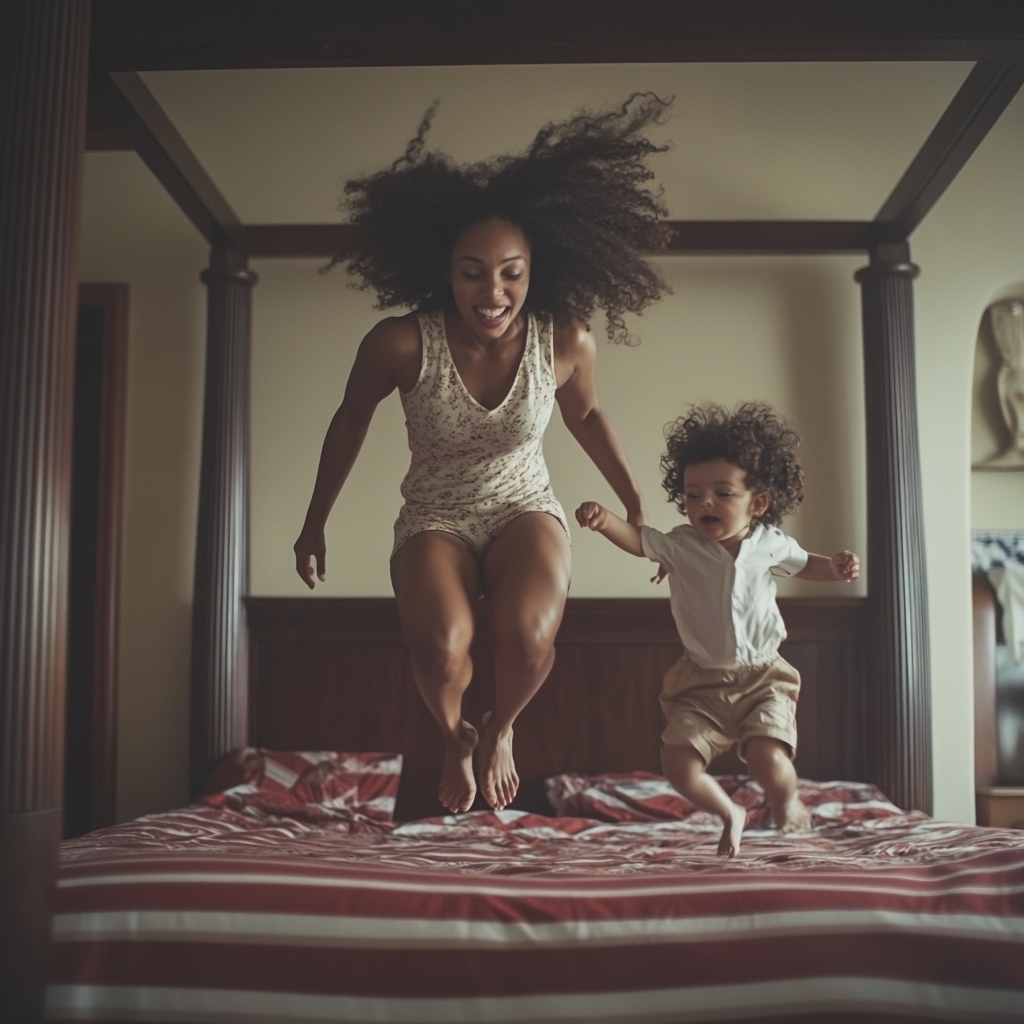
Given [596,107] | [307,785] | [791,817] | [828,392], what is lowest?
[307,785]

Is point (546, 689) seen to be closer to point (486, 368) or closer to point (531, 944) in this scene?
point (531, 944)

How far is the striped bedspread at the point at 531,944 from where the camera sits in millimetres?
1883

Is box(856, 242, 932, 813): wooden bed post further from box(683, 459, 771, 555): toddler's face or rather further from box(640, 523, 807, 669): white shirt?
box(683, 459, 771, 555): toddler's face

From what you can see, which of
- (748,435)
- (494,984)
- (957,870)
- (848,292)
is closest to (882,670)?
(848,292)

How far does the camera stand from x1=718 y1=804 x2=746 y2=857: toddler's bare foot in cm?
230

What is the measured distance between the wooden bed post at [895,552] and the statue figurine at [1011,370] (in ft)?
2.04

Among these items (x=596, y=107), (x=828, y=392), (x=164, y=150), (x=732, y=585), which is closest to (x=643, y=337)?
(x=828, y=392)

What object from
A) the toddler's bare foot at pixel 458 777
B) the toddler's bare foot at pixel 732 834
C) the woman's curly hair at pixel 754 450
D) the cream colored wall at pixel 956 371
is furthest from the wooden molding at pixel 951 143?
the toddler's bare foot at pixel 458 777

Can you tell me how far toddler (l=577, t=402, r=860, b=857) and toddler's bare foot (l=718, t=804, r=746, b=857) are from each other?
0.50 feet

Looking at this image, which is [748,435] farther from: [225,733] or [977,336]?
[977,336]

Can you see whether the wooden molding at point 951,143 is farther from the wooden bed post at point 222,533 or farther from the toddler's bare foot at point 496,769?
the wooden bed post at point 222,533

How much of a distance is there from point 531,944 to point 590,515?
2.28 ft

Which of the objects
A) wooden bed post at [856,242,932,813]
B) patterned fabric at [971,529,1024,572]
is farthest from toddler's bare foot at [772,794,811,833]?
patterned fabric at [971,529,1024,572]

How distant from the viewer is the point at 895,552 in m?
3.71
